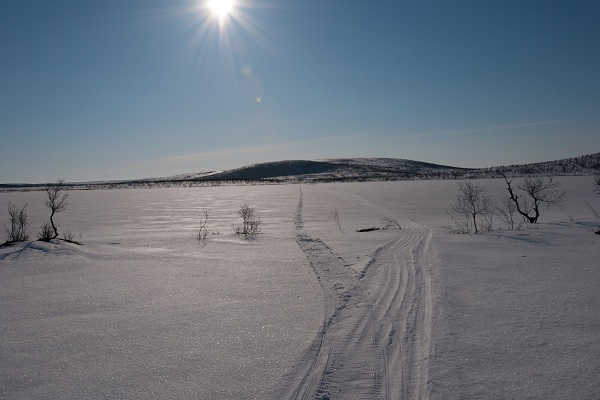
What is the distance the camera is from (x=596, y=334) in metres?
4.00

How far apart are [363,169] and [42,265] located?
150066 millimetres

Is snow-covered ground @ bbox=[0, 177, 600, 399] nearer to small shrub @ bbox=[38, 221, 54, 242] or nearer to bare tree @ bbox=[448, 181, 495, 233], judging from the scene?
small shrub @ bbox=[38, 221, 54, 242]

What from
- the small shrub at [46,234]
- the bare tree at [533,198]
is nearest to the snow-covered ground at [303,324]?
the small shrub at [46,234]

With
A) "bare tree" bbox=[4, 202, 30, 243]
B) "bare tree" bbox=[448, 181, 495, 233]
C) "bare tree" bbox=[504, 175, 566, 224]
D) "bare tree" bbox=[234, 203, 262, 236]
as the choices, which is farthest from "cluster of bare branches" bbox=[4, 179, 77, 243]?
"bare tree" bbox=[504, 175, 566, 224]

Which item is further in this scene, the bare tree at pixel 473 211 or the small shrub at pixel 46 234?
the bare tree at pixel 473 211

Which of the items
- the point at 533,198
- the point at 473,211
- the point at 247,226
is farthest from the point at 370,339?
the point at 533,198

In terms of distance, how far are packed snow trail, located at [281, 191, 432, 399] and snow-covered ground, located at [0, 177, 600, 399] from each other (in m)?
0.02

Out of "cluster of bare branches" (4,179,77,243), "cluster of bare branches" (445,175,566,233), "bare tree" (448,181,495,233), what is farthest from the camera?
"bare tree" (448,181,495,233)

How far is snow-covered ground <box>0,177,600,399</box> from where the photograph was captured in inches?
129

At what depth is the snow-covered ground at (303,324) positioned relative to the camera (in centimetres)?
327

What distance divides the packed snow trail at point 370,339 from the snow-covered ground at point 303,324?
2 centimetres

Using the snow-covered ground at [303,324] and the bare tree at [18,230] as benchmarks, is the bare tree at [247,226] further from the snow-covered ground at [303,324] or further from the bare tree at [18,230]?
the bare tree at [18,230]

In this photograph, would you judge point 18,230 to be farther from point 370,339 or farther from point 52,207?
point 370,339

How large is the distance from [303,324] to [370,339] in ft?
2.91
